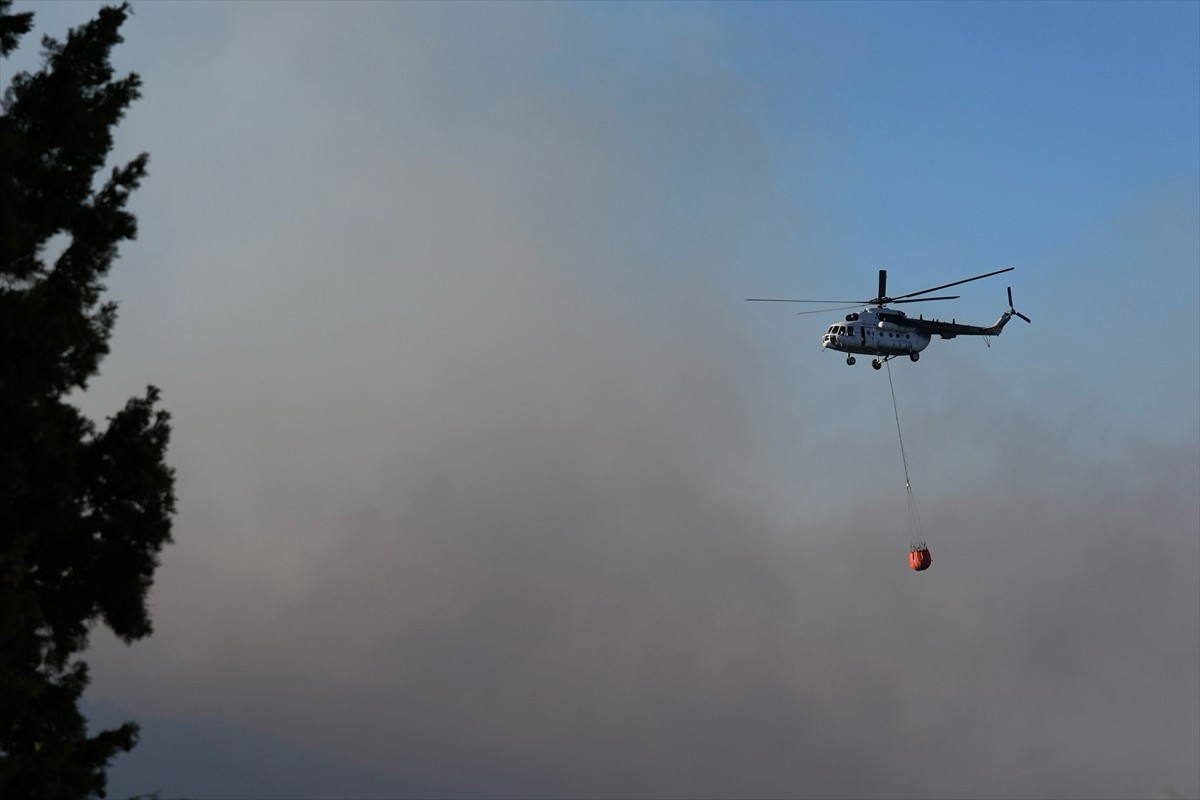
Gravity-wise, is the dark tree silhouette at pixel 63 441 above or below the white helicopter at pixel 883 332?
below

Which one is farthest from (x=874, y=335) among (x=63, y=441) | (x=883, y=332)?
(x=63, y=441)

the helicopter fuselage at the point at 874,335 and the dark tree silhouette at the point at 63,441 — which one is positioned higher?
the helicopter fuselage at the point at 874,335

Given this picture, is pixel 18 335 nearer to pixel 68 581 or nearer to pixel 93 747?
pixel 68 581

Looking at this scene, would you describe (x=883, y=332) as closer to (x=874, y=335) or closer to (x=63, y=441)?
(x=874, y=335)

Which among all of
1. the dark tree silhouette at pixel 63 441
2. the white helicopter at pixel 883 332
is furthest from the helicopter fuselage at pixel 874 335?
the dark tree silhouette at pixel 63 441

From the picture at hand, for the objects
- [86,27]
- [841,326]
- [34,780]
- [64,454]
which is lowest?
[34,780]

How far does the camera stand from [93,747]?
30938 mm

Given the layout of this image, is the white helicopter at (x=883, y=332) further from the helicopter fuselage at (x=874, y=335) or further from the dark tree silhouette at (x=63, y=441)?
the dark tree silhouette at (x=63, y=441)

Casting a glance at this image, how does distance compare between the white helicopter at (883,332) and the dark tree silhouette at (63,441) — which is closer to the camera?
the dark tree silhouette at (63,441)

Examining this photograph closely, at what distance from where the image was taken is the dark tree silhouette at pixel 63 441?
29672mm

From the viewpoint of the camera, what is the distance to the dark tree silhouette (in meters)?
29.7

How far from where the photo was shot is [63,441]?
3077cm

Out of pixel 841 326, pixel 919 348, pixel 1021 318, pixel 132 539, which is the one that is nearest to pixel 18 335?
pixel 132 539

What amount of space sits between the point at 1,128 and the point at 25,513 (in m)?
8.65
